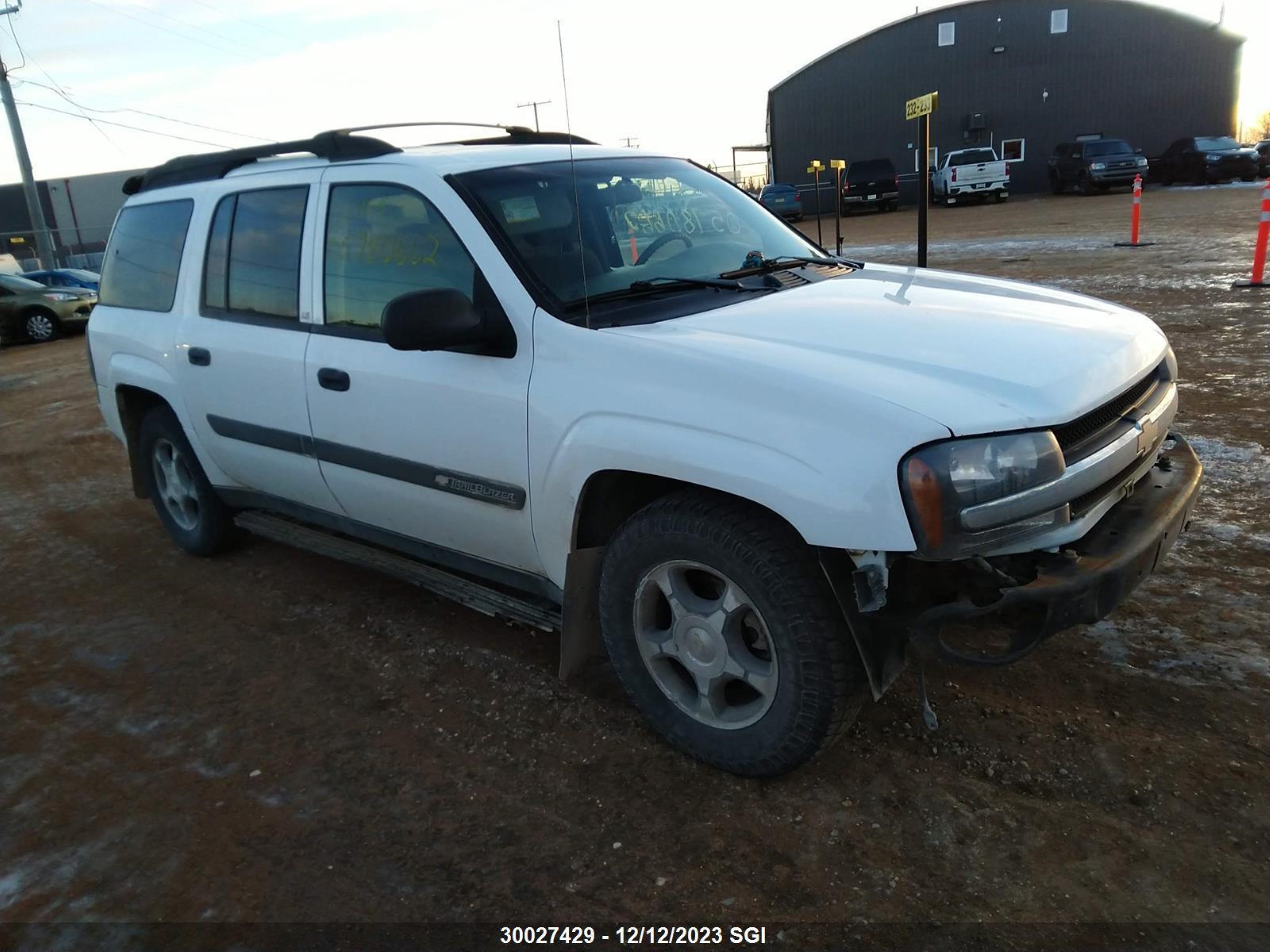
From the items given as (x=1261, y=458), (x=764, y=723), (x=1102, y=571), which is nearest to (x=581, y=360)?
(x=764, y=723)

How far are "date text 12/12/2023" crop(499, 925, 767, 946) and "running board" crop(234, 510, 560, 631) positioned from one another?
39.8 inches

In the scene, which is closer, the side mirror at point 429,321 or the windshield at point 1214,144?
the side mirror at point 429,321

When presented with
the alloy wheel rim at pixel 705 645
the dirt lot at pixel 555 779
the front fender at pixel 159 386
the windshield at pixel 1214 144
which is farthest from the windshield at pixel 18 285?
the windshield at pixel 1214 144

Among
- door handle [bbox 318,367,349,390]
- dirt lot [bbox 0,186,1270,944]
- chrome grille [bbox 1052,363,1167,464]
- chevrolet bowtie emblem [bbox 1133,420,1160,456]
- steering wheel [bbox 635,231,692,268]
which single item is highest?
steering wheel [bbox 635,231,692,268]

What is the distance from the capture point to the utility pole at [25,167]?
23797 millimetres

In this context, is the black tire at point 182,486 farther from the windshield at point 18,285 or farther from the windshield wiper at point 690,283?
the windshield at point 18,285

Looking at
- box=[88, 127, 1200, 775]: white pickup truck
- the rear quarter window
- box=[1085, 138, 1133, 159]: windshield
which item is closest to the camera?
box=[88, 127, 1200, 775]: white pickup truck

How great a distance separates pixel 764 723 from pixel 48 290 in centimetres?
1958

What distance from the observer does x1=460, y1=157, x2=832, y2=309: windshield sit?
10.0 ft

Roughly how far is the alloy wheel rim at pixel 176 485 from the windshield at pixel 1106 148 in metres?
29.9

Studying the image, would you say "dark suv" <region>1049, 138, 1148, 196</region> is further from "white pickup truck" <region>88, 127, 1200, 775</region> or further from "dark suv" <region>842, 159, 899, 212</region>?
"white pickup truck" <region>88, 127, 1200, 775</region>

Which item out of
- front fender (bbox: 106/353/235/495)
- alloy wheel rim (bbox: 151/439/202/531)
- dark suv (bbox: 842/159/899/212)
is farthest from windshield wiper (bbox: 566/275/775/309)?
dark suv (bbox: 842/159/899/212)

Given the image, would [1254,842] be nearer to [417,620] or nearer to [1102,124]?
[417,620]

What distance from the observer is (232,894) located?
246 centimetres
